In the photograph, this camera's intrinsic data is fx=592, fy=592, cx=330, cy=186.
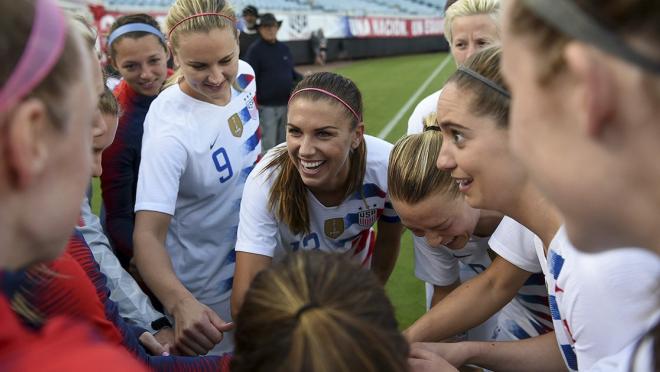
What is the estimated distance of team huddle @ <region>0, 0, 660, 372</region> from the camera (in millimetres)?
751

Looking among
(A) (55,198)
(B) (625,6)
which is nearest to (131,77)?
(A) (55,198)

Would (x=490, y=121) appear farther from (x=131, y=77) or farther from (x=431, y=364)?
(x=131, y=77)

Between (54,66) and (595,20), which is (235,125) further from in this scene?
(595,20)

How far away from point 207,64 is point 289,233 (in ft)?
3.14

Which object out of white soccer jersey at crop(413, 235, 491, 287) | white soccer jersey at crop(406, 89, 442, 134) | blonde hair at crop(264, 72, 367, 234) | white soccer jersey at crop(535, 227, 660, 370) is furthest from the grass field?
white soccer jersey at crop(535, 227, 660, 370)

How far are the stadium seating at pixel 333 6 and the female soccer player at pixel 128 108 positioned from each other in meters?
3.52

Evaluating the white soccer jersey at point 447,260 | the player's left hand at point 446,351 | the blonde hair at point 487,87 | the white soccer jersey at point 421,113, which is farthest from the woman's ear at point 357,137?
the player's left hand at point 446,351

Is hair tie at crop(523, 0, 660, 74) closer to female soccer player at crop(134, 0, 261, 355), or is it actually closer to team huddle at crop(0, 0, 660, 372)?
team huddle at crop(0, 0, 660, 372)

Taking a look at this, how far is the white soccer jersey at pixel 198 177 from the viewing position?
268 centimetres

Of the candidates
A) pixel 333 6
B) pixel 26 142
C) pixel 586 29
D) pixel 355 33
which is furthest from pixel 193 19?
pixel 333 6

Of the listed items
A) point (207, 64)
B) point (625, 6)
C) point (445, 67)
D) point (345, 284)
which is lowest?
point (445, 67)

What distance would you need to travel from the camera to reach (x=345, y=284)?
1241mm

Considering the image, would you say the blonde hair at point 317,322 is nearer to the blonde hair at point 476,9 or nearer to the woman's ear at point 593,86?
the woman's ear at point 593,86

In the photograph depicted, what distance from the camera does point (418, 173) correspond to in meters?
2.31
